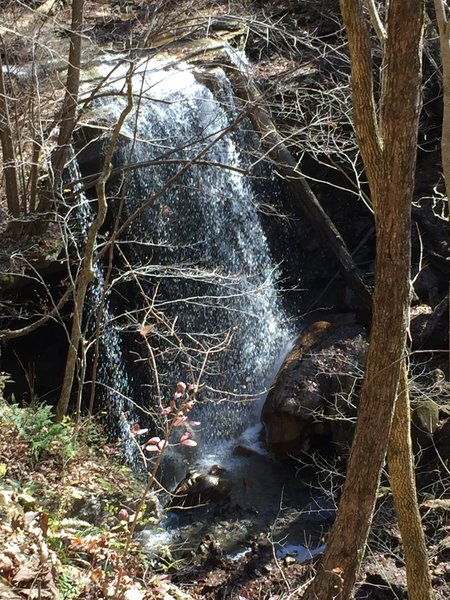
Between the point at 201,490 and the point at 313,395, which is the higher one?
the point at 313,395

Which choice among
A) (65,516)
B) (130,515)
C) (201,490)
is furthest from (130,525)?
(201,490)

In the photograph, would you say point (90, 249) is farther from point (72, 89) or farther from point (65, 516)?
point (65, 516)

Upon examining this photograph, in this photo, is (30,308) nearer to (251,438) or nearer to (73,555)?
(251,438)

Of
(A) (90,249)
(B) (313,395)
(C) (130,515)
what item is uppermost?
(A) (90,249)

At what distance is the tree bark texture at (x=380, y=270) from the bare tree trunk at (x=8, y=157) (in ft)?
14.8

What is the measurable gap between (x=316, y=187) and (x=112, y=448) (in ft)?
21.9

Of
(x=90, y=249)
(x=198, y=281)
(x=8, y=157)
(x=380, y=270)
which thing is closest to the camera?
(x=380, y=270)

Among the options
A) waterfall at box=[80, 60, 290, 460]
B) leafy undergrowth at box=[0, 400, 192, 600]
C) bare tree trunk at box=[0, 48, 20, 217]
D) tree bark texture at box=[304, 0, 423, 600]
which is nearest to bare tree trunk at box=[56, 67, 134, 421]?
leafy undergrowth at box=[0, 400, 192, 600]

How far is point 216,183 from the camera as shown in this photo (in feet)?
39.0

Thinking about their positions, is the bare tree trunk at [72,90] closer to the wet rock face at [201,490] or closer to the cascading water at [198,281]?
the cascading water at [198,281]

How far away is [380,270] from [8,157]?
5.59 meters

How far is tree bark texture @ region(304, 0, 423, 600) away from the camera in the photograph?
4445mm

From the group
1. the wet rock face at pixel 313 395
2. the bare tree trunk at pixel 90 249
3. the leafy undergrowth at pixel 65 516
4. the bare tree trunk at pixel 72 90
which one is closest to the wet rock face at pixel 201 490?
the leafy undergrowth at pixel 65 516

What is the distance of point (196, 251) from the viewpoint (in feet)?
38.5
